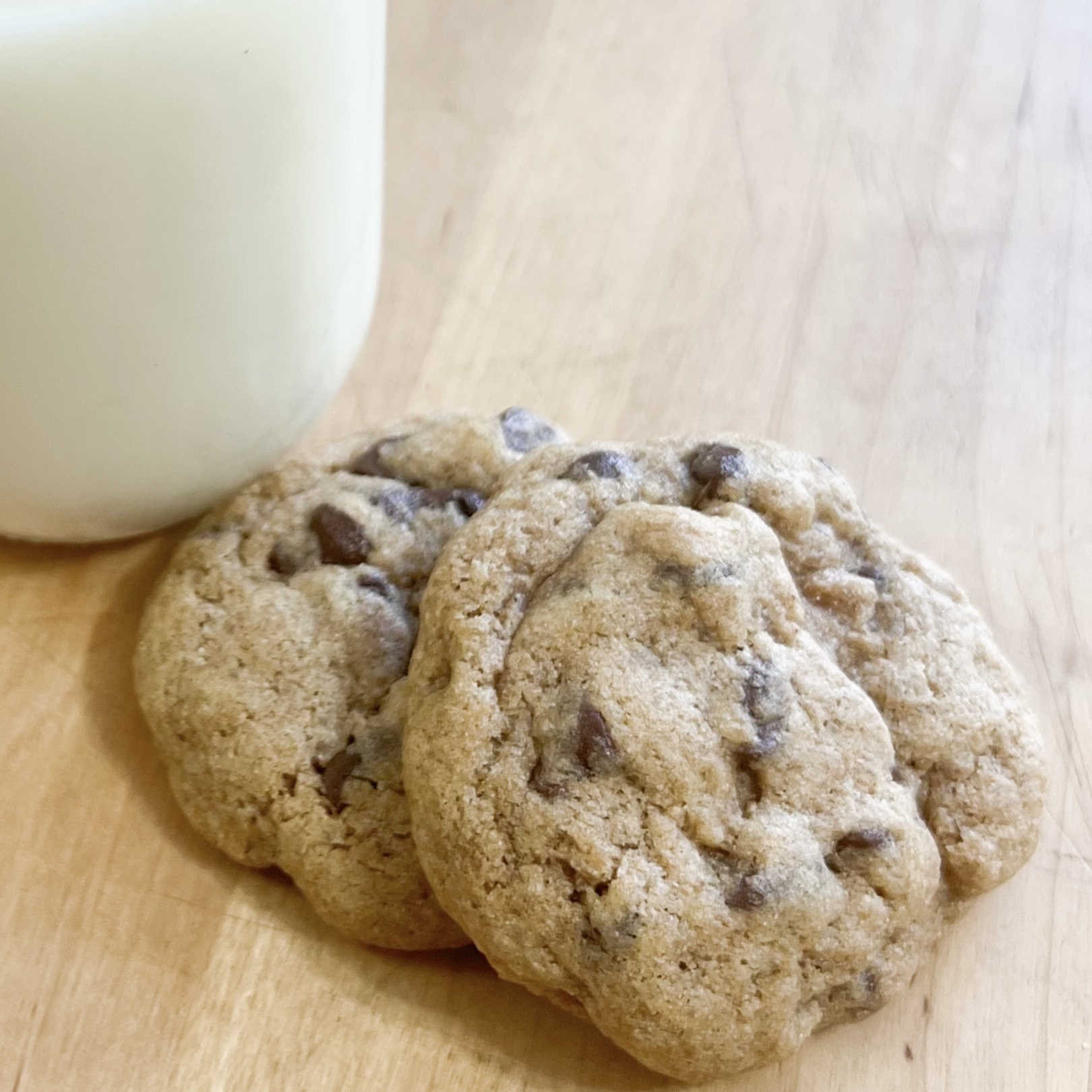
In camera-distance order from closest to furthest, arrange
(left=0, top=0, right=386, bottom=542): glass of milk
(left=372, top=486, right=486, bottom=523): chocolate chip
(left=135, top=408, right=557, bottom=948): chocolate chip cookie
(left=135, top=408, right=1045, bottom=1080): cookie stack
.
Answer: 1. (left=0, top=0, right=386, bottom=542): glass of milk
2. (left=135, top=408, right=1045, bottom=1080): cookie stack
3. (left=135, top=408, right=557, bottom=948): chocolate chip cookie
4. (left=372, top=486, right=486, bottom=523): chocolate chip

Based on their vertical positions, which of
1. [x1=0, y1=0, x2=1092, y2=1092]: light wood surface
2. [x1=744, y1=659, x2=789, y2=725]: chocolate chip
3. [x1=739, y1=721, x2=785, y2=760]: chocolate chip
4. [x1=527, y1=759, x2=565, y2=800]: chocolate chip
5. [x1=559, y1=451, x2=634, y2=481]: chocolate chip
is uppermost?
[x1=559, y1=451, x2=634, y2=481]: chocolate chip

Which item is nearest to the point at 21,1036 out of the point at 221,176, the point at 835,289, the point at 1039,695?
the point at 221,176

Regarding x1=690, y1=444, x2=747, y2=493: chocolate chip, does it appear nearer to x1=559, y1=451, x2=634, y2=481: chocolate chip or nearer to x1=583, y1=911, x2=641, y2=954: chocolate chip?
x1=559, y1=451, x2=634, y2=481: chocolate chip

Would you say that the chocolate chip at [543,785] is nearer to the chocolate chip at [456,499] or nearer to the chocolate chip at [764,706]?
the chocolate chip at [764,706]

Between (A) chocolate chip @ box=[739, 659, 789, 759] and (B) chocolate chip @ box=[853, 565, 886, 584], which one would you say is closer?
(A) chocolate chip @ box=[739, 659, 789, 759]

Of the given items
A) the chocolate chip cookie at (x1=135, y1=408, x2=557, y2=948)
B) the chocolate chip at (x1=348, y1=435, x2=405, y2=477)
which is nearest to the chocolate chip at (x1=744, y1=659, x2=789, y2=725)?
the chocolate chip cookie at (x1=135, y1=408, x2=557, y2=948)

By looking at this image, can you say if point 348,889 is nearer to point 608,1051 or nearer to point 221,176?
point 608,1051
